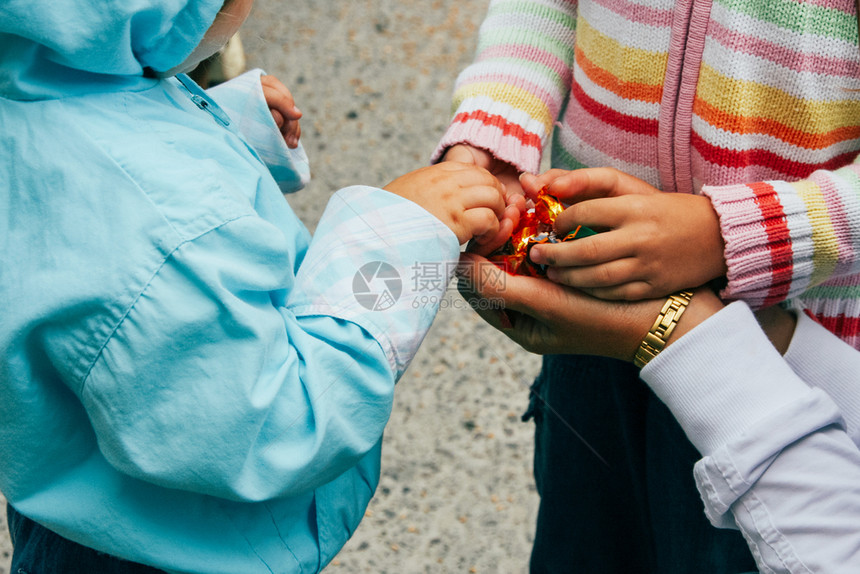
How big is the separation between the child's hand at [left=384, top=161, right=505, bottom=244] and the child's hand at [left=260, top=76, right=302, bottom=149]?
241 mm

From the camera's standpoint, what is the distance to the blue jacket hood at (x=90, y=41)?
50 centimetres

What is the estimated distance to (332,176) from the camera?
6.19ft

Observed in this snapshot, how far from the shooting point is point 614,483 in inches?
35.9

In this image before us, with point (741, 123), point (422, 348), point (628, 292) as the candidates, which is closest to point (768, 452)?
point (628, 292)

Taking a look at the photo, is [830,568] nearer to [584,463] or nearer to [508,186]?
[584,463]

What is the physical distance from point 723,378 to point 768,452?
67 millimetres

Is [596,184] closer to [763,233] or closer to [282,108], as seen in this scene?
[763,233]

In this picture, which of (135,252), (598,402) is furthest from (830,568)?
(135,252)

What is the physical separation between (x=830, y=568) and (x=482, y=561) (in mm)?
827

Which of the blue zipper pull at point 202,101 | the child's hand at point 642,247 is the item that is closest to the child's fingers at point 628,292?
the child's hand at point 642,247

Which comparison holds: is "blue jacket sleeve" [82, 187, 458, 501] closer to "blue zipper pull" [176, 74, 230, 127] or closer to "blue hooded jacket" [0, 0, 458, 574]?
"blue hooded jacket" [0, 0, 458, 574]

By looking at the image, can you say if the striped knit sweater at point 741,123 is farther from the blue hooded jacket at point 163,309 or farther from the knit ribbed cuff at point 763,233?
the blue hooded jacket at point 163,309

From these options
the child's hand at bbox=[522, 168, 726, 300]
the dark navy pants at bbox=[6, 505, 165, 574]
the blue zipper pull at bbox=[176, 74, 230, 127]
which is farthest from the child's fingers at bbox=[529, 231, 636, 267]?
the dark navy pants at bbox=[6, 505, 165, 574]

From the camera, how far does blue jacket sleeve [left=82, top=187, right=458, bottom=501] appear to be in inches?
20.9
